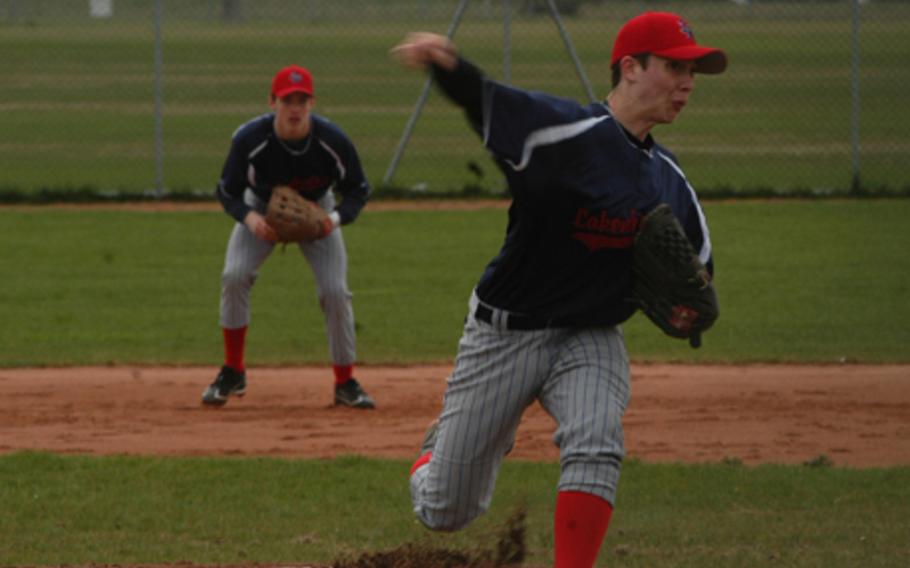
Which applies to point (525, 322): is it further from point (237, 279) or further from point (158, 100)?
point (158, 100)

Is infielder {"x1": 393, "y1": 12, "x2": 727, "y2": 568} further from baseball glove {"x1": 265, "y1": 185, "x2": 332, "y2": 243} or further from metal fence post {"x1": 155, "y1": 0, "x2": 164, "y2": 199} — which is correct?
metal fence post {"x1": 155, "y1": 0, "x2": 164, "y2": 199}

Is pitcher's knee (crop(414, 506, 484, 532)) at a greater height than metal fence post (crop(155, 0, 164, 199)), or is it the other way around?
pitcher's knee (crop(414, 506, 484, 532))

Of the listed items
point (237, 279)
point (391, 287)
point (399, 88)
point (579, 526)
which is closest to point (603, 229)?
point (579, 526)

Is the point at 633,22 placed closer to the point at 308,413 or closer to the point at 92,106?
the point at 308,413

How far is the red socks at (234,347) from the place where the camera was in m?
9.56

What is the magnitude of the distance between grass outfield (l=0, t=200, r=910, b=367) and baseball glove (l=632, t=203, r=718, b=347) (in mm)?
5884

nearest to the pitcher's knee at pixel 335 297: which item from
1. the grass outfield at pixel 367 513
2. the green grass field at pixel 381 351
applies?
the green grass field at pixel 381 351

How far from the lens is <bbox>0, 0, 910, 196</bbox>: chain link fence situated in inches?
808

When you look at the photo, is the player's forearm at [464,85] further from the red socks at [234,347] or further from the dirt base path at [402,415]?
the red socks at [234,347]

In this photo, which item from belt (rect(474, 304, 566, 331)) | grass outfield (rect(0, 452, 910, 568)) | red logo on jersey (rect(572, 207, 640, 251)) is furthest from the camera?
grass outfield (rect(0, 452, 910, 568))

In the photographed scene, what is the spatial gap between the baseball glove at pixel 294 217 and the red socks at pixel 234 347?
718mm

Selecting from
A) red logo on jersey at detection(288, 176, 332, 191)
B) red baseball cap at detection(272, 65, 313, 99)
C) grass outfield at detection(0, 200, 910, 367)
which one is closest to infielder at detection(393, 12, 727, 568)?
red baseball cap at detection(272, 65, 313, 99)

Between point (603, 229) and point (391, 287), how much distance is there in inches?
343

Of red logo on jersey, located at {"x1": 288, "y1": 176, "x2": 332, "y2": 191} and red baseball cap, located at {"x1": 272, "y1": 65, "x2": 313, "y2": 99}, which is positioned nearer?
red baseball cap, located at {"x1": 272, "y1": 65, "x2": 313, "y2": 99}
